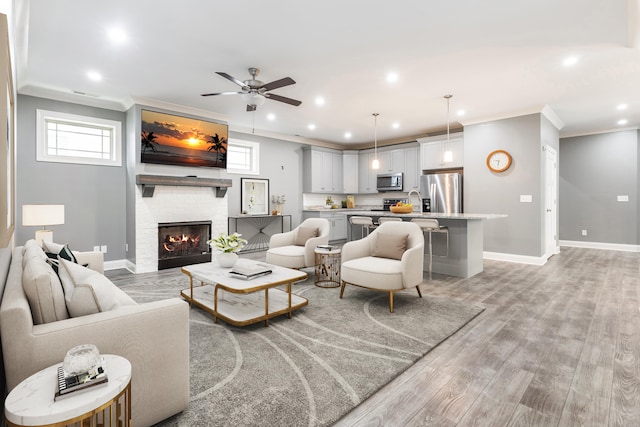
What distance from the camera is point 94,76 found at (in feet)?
13.3

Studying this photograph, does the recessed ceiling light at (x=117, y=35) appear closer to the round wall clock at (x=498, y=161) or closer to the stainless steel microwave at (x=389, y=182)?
the round wall clock at (x=498, y=161)

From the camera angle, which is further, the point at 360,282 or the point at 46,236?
the point at 46,236

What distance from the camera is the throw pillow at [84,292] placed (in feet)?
4.71

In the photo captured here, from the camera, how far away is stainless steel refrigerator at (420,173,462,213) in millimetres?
6363

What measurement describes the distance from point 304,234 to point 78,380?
12.2 ft

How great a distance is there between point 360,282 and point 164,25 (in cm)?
309

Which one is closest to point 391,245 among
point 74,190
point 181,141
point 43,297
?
point 43,297

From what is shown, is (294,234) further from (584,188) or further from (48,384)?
(584,188)

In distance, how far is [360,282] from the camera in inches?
133

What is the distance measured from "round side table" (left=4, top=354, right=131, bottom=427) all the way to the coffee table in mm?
A: 1462

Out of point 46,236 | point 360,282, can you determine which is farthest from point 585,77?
point 46,236

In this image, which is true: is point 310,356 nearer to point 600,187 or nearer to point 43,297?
point 43,297

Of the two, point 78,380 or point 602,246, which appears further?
point 602,246

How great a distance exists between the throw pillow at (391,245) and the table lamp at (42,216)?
12.7ft
